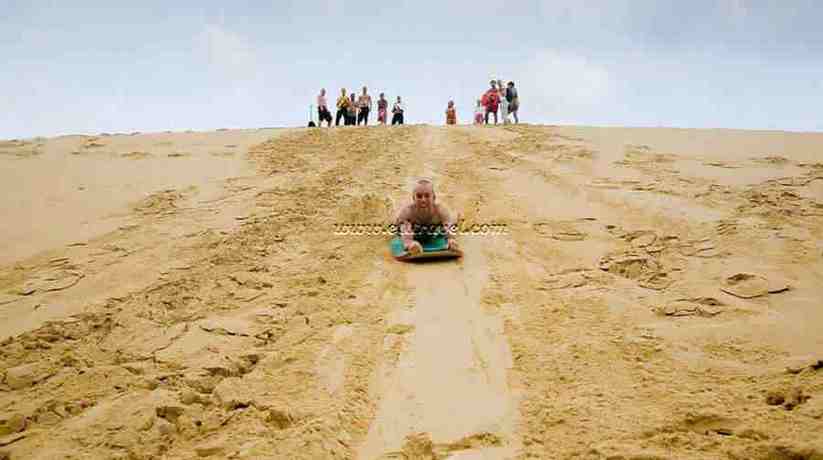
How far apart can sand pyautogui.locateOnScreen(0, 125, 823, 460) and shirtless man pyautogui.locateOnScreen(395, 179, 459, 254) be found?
0.30 metres

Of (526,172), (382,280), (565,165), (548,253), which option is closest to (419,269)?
(382,280)

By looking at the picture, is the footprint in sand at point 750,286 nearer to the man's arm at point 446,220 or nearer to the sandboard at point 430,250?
the sandboard at point 430,250

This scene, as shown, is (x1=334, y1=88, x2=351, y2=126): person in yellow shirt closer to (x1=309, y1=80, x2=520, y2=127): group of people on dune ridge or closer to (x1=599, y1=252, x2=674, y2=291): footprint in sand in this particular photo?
(x1=309, y1=80, x2=520, y2=127): group of people on dune ridge

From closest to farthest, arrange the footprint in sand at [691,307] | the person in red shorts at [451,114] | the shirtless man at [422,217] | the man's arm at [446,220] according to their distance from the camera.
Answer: the footprint in sand at [691,307] → the shirtless man at [422,217] → the man's arm at [446,220] → the person in red shorts at [451,114]

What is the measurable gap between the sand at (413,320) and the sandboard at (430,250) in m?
0.15

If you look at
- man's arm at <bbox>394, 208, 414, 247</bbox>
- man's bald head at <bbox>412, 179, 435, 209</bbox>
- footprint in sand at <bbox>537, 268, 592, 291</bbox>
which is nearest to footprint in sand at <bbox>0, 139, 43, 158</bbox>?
man's arm at <bbox>394, 208, 414, 247</bbox>

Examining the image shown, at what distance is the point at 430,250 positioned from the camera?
474cm

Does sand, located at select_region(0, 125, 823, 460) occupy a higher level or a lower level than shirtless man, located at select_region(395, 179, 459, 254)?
lower

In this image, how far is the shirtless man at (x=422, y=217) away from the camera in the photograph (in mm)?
4910

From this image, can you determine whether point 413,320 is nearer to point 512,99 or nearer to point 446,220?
point 446,220

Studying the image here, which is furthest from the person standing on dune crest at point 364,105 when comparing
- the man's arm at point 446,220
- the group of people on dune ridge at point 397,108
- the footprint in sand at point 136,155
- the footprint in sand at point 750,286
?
the footprint in sand at point 750,286

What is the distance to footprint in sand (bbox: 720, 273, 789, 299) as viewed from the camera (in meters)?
3.47

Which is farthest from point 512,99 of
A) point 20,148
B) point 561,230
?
point 20,148

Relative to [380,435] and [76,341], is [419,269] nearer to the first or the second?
[380,435]
